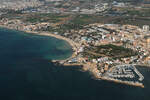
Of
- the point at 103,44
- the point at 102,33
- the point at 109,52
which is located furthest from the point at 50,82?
the point at 102,33

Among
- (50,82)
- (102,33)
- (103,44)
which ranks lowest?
(50,82)

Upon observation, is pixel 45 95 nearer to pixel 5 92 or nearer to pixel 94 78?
pixel 5 92

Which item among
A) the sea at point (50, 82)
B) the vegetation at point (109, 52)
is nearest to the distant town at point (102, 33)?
the vegetation at point (109, 52)

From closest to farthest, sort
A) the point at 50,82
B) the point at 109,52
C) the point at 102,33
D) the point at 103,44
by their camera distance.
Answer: the point at 50,82 < the point at 109,52 < the point at 103,44 < the point at 102,33

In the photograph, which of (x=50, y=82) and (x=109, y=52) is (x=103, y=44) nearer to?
(x=109, y=52)

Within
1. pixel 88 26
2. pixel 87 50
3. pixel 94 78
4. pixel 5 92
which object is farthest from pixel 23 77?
pixel 88 26

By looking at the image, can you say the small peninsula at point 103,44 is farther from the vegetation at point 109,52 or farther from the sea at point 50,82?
the sea at point 50,82

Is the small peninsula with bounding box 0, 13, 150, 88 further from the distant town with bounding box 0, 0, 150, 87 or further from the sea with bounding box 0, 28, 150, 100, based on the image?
the sea with bounding box 0, 28, 150, 100

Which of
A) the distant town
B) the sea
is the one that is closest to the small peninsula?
the distant town
